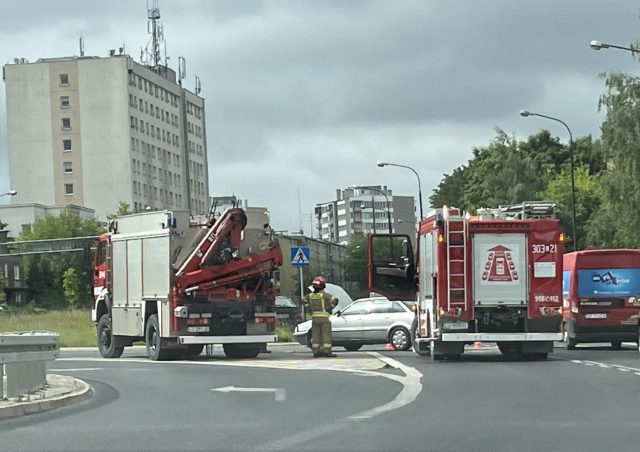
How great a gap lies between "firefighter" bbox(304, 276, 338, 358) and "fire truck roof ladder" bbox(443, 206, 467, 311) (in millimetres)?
3375

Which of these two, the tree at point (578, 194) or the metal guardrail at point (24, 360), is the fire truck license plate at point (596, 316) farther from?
the tree at point (578, 194)

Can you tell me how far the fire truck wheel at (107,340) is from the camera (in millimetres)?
29219

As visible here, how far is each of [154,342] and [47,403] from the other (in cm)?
1163

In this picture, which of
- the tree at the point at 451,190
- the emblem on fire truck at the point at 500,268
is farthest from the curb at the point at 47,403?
the tree at the point at 451,190

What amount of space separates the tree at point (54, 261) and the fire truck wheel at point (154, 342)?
89596 mm

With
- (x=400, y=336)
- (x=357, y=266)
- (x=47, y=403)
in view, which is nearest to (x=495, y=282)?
(x=400, y=336)

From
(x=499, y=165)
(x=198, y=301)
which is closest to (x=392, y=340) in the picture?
(x=198, y=301)

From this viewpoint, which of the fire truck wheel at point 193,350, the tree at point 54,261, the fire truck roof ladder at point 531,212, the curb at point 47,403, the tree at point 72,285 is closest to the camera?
the curb at point 47,403

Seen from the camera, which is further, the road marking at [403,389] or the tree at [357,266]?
the tree at [357,266]

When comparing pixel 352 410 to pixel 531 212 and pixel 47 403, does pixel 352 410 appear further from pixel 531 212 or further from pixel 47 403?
pixel 531 212

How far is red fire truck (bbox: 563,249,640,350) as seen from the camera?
30125 millimetres

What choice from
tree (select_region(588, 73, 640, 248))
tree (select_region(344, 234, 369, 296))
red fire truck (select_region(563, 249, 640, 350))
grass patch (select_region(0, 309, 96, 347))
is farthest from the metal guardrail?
tree (select_region(344, 234, 369, 296))

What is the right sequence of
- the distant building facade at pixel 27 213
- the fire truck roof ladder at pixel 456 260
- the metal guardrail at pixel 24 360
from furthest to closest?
the distant building facade at pixel 27 213 → the fire truck roof ladder at pixel 456 260 → the metal guardrail at pixel 24 360

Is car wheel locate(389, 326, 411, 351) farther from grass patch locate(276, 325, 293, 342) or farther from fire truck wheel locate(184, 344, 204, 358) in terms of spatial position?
grass patch locate(276, 325, 293, 342)
